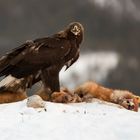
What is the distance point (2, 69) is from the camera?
15.4 metres

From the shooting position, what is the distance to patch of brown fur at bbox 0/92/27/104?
1439 cm

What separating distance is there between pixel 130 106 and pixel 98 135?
151 inches

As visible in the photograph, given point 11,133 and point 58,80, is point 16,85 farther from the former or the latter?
point 11,133

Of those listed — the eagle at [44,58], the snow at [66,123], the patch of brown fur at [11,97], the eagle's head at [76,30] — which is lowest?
the patch of brown fur at [11,97]

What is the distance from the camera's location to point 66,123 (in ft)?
38.0

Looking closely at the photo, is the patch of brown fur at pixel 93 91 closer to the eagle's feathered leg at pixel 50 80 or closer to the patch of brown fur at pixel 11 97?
the eagle's feathered leg at pixel 50 80

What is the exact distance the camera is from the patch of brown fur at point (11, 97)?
14.4 meters

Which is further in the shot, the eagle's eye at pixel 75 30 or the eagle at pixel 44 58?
the eagle's eye at pixel 75 30

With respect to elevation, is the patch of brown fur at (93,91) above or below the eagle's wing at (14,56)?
below

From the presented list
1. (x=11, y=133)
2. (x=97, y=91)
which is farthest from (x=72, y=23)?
(x=11, y=133)

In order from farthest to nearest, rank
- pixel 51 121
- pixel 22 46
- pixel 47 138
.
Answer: pixel 22 46 < pixel 51 121 < pixel 47 138

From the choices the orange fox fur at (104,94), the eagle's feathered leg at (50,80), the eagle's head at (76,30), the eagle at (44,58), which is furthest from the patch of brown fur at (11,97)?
the eagle's head at (76,30)

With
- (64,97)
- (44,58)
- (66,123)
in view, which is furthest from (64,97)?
(66,123)

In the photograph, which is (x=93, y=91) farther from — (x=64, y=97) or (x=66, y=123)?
(x=66, y=123)
